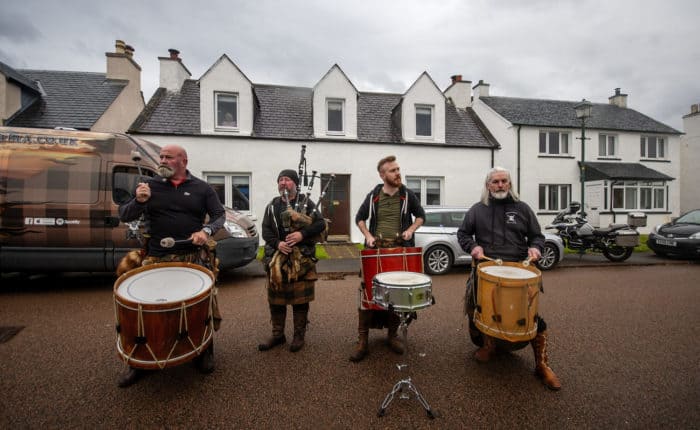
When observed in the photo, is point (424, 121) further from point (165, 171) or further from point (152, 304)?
point (152, 304)

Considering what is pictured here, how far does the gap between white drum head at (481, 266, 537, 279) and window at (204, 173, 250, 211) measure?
9.87m

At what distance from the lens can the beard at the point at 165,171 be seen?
2.82m

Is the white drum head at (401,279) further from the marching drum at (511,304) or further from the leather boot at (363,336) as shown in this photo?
the leather boot at (363,336)

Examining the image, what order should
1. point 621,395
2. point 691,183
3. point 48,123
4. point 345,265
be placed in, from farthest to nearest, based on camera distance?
1. point 691,183
2. point 48,123
3. point 345,265
4. point 621,395

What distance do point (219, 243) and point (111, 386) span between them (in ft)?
11.6

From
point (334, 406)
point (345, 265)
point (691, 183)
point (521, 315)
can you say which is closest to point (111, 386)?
point (334, 406)

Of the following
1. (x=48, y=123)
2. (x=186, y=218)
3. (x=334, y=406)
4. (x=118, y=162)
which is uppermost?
(x=48, y=123)

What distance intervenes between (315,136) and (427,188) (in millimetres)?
4711

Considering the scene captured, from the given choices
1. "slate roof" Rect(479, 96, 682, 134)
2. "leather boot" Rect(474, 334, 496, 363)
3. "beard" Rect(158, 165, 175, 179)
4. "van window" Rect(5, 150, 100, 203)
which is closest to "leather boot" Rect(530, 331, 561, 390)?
"leather boot" Rect(474, 334, 496, 363)

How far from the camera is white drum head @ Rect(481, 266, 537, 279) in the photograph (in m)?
2.59

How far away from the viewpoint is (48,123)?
1148 cm

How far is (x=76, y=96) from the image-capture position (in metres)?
13.0

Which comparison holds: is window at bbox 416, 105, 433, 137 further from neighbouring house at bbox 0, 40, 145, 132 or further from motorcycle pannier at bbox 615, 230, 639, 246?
neighbouring house at bbox 0, 40, 145, 132

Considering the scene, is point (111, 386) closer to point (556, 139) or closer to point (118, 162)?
point (118, 162)
